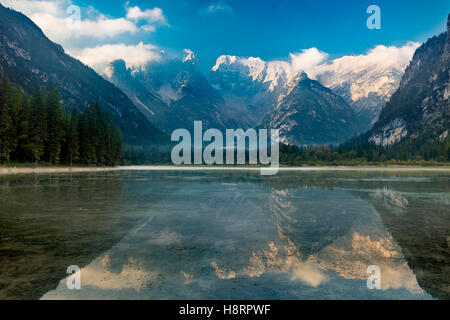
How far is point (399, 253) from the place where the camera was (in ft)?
41.5

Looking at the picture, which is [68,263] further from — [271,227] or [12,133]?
[12,133]

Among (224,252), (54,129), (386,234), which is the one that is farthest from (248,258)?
(54,129)

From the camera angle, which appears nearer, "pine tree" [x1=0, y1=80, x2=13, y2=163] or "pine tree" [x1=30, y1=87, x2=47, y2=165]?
"pine tree" [x1=0, y1=80, x2=13, y2=163]

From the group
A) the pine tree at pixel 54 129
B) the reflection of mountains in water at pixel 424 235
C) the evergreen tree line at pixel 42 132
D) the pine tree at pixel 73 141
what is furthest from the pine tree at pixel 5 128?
the reflection of mountains in water at pixel 424 235

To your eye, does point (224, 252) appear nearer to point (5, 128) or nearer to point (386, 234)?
point (386, 234)

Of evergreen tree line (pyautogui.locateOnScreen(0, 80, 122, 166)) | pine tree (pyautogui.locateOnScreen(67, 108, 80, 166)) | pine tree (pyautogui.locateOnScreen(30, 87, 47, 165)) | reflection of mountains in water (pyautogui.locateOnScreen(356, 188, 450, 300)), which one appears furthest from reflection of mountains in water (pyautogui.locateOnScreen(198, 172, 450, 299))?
pine tree (pyautogui.locateOnScreen(67, 108, 80, 166))

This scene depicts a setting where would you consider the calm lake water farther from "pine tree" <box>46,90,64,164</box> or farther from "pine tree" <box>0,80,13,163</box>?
"pine tree" <box>46,90,64,164</box>

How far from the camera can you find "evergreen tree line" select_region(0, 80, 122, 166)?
82188 mm

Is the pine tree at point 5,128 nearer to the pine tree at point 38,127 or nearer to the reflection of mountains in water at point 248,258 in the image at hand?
the pine tree at point 38,127

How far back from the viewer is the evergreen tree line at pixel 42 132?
270ft

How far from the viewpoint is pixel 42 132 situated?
9038 centimetres

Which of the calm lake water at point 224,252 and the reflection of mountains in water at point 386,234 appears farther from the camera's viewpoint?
the reflection of mountains in water at point 386,234

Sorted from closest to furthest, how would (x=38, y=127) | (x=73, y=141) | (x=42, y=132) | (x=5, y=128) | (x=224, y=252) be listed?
(x=224, y=252)
(x=5, y=128)
(x=38, y=127)
(x=42, y=132)
(x=73, y=141)
